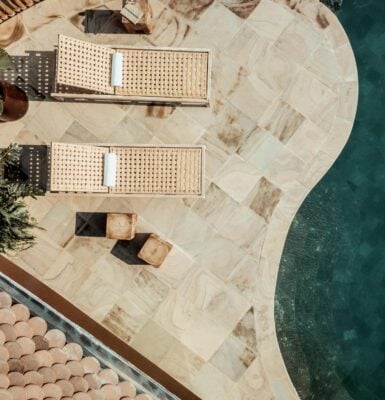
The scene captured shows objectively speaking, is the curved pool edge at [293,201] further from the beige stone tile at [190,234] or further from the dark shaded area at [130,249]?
the dark shaded area at [130,249]

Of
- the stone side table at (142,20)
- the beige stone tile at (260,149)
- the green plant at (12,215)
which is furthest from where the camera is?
the beige stone tile at (260,149)

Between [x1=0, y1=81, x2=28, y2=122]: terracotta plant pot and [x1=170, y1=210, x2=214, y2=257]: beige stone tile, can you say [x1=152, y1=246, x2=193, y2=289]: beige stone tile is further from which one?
[x1=0, y1=81, x2=28, y2=122]: terracotta plant pot

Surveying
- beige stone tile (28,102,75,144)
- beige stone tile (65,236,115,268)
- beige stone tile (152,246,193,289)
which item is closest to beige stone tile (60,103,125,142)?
beige stone tile (28,102,75,144)

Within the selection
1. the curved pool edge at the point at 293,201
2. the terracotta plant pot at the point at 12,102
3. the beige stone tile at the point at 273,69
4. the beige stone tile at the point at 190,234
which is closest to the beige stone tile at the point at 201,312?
the beige stone tile at the point at 190,234

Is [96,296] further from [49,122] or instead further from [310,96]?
[310,96]

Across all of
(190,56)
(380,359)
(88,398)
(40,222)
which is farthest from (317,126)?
(88,398)

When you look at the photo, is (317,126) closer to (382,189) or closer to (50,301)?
(382,189)
